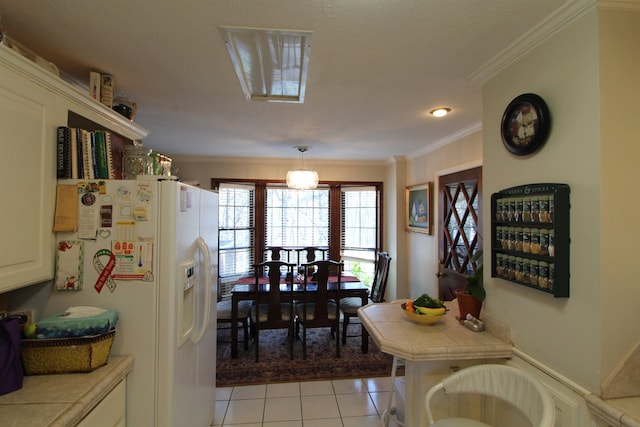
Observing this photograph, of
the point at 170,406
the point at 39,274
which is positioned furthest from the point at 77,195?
the point at 170,406

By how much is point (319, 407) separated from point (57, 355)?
1.85 m

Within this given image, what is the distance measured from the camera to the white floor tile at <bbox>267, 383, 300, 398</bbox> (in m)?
2.54

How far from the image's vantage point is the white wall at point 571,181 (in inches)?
43.3

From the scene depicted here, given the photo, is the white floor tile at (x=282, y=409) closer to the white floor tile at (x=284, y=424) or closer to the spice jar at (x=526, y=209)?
the white floor tile at (x=284, y=424)

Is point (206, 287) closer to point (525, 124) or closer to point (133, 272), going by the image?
point (133, 272)

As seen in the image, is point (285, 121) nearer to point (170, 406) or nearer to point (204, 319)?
point (204, 319)

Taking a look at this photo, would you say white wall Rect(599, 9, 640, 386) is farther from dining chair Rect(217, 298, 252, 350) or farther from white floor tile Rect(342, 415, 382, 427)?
dining chair Rect(217, 298, 252, 350)

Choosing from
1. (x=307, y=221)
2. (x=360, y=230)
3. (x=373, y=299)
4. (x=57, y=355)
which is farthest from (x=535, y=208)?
(x=307, y=221)

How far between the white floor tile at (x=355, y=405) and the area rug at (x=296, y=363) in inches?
11.7

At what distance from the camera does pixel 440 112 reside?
2.38 metres

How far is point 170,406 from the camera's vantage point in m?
1.39

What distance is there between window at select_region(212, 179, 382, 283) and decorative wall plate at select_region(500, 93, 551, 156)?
321 cm

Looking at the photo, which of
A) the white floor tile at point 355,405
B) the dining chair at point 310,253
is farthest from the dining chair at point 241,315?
the white floor tile at point 355,405

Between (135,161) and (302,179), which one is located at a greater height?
(302,179)
